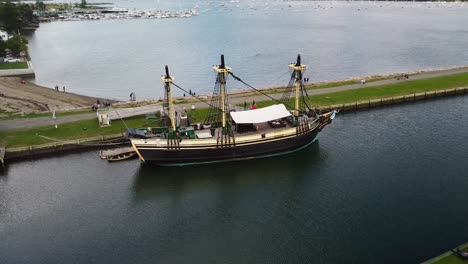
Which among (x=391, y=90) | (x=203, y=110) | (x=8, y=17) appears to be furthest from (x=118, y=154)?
(x=8, y=17)

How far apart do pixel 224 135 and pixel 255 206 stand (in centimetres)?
1206

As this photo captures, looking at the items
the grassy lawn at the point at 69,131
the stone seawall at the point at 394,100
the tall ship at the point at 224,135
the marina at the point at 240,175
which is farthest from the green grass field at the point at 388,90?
the grassy lawn at the point at 69,131

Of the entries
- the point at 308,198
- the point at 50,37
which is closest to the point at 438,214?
the point at 308,198

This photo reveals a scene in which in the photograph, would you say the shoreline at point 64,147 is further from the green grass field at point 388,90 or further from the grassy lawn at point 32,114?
the green grass field at point 388,90

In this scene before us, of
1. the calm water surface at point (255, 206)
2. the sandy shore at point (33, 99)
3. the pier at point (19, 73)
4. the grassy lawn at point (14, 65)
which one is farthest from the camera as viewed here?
the grassy lawn at point (14, 65)

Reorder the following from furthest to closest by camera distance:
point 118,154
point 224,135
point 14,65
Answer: point 14,65, point 118,154, point 224,135

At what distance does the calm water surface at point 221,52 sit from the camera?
97188mm

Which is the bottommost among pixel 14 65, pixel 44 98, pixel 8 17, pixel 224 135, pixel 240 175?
pixel 240 175

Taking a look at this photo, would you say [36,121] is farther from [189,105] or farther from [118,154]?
[189,105]

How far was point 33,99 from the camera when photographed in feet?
237

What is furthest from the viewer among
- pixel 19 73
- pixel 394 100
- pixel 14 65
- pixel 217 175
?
pixel 14 65

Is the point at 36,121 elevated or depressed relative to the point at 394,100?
elevated

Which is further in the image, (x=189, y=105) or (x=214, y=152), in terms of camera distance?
(x=189, y=105)

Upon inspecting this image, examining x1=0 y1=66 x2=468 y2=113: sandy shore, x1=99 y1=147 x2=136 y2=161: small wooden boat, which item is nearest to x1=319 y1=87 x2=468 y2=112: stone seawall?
x1=0 y1=66 x2=468 y2=113: sandy shore
